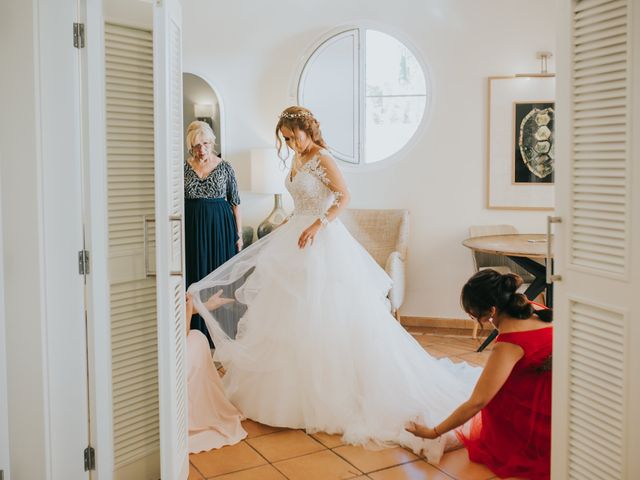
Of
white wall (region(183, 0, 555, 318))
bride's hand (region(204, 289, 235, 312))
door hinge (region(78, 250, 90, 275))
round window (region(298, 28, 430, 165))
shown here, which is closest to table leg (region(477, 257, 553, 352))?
white wall (region(183, 0, 555, 318))

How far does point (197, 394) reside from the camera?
338cm

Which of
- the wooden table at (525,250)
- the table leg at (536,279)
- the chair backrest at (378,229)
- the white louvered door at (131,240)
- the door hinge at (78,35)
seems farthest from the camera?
the chair backrest at (378,229)

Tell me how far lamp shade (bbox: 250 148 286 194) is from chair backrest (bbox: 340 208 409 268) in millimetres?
644

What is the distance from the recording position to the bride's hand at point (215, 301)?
3.57m

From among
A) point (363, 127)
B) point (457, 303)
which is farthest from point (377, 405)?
point (363, 127)

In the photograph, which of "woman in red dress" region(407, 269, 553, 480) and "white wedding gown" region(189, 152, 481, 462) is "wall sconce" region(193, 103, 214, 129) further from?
"woman in red dress" region(407, 269, 553, 480)

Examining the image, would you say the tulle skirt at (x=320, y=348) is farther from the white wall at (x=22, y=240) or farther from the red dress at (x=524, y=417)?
the white wall at (x=22, y=240)

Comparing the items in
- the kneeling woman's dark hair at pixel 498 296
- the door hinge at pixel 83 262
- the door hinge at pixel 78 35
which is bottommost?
the kneeling woman's dark hair at pixel 498 296

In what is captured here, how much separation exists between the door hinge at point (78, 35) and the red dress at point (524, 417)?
1.97 meters

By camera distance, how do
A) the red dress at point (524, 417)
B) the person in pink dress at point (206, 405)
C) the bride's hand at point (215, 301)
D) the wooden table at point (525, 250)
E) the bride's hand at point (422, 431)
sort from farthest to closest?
the wooden table at point (525, 250) → the bride's hand at point (215, 301) → the person in pink dress at point (206, 405) → the bride's hand at point (422, 431) → the red dress at point (524, 417)

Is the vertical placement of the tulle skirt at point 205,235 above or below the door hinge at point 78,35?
below

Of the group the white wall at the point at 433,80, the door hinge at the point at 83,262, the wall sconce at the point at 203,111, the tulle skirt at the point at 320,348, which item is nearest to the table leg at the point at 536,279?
the white wall at the point at 433,80

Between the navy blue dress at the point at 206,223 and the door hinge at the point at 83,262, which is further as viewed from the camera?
the navy blue dress at the point at 206,223

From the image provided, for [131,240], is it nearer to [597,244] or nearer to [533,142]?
→ [597,244]
